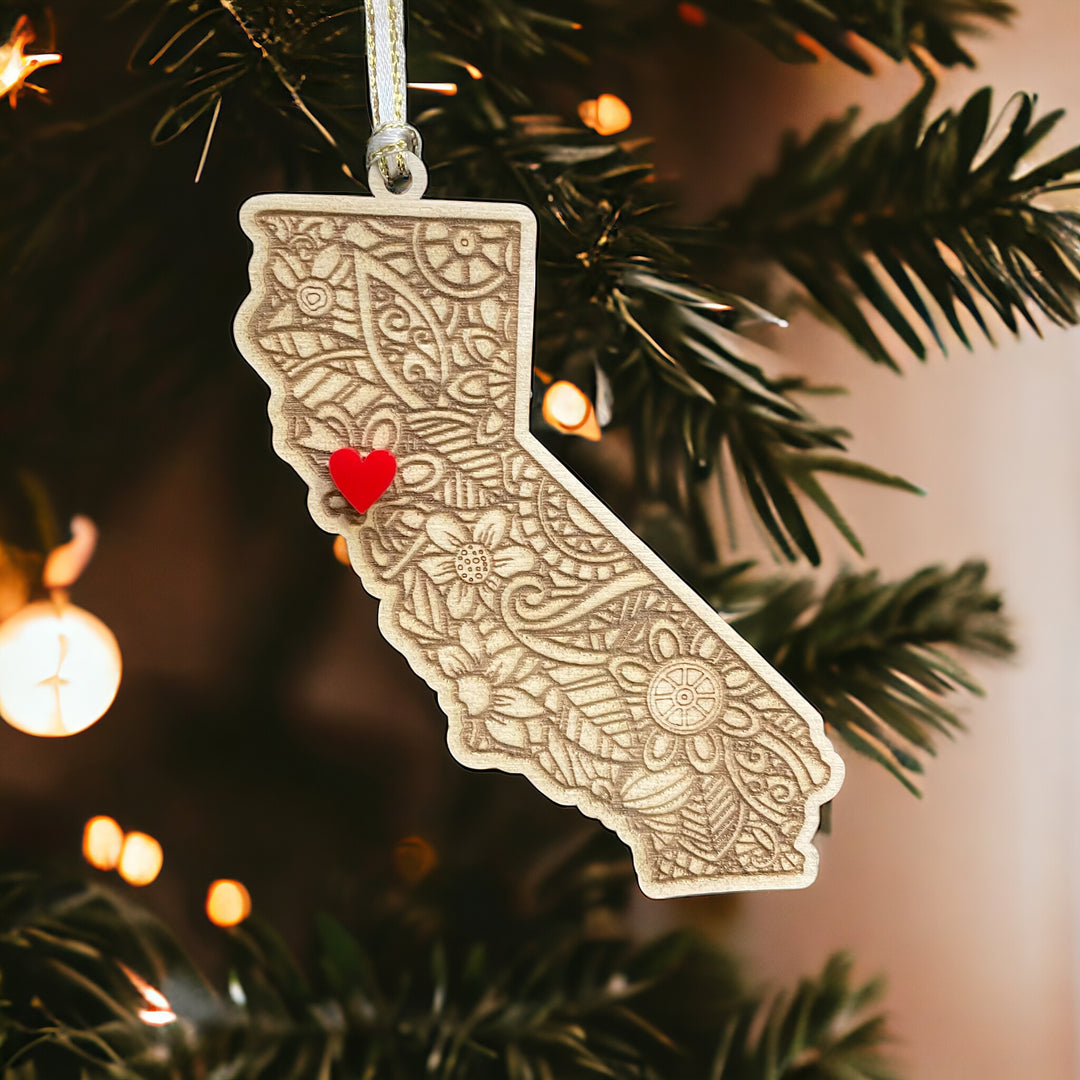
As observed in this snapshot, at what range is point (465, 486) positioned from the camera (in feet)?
1.33

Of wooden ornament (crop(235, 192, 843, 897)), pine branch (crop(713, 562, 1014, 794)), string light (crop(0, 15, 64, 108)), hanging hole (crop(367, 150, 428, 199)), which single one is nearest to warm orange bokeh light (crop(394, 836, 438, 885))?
wooden ornament (crop(235, 192, 843, 897))

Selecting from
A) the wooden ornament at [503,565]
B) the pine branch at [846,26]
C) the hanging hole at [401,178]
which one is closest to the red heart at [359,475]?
the wooden ornament at [503,565]

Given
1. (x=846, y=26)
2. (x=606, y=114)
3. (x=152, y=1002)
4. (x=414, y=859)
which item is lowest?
(x=152, y=1002)

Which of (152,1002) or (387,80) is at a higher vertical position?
(387,80)

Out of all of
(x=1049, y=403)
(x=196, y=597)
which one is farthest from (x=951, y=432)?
(x=196, y=597)

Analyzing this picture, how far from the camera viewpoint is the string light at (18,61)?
18.3 inches

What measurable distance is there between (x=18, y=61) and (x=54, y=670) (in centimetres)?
34

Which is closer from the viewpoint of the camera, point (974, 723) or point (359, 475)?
point (359, 475)

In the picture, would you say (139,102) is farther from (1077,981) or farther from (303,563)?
(1077,981)

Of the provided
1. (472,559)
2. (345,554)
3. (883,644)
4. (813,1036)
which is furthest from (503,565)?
(813,1036)

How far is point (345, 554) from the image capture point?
48cm

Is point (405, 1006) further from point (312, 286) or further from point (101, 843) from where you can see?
point (312, 286)

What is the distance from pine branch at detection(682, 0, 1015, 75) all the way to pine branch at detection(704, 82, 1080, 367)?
42 mm

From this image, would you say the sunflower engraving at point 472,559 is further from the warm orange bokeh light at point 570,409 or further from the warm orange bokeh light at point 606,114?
the warm orange bokeh light at point 606,114
